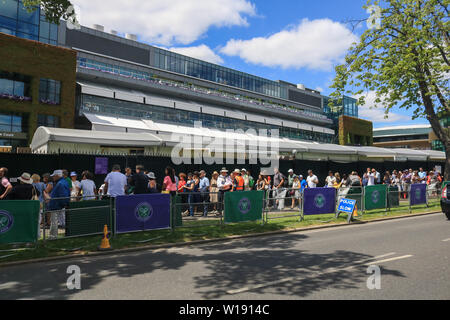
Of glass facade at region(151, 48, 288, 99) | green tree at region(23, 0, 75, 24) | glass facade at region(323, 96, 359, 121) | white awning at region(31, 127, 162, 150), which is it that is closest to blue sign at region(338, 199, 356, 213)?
white awning at region(31, 127, 162, 150)

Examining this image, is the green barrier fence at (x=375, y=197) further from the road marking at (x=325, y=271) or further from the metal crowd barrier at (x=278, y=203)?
the road marking at (x=325, y=271)

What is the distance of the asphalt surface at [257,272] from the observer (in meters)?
4.76

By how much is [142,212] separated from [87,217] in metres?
1.41

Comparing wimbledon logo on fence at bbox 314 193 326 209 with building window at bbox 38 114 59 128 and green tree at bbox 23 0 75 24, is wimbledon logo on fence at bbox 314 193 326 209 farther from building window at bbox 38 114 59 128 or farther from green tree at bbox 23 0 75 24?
building window at bbox 38 114 59 128

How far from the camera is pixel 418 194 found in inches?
618

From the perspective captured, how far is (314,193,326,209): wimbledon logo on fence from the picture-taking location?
39.2ft

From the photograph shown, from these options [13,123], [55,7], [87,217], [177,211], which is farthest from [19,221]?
[13,123]

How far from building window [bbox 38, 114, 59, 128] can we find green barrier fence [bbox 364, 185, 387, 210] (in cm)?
2739

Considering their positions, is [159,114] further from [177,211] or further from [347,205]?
[177,211]

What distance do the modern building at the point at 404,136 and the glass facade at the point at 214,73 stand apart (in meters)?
38.4

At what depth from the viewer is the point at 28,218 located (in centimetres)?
740
